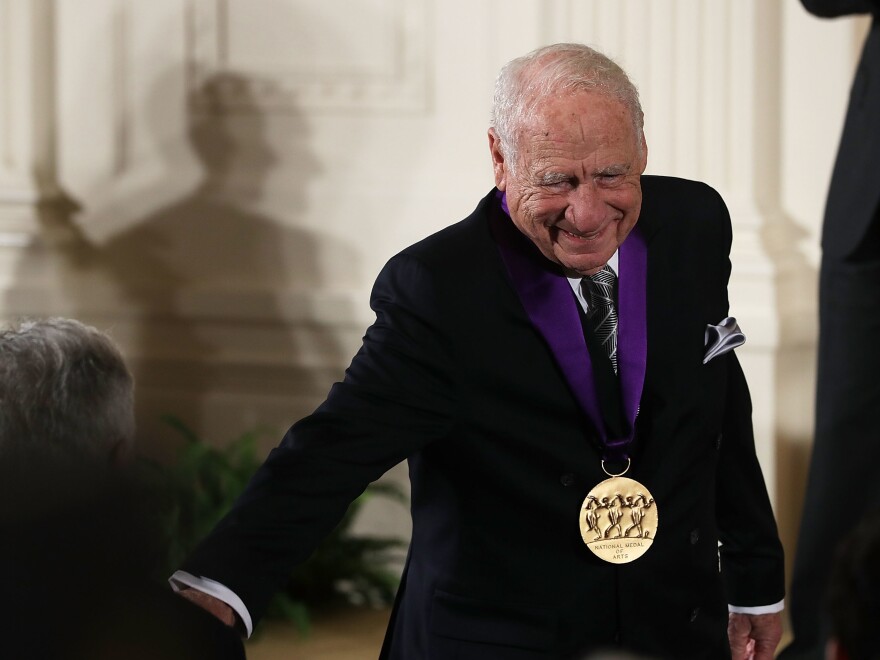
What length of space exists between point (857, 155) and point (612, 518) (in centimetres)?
219

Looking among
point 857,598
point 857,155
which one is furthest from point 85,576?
point 857,155

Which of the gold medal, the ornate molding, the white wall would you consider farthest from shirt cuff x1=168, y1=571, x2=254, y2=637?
the ornate molding

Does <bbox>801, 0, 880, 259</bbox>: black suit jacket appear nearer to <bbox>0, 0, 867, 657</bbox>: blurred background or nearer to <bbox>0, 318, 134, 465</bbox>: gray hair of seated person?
<bbox>0, 0, 867, 657</bbox>: blurred background

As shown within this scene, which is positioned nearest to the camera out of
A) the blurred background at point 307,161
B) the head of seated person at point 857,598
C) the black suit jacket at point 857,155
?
the head of seated person at point 857,598

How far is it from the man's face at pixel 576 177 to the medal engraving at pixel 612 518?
0.37 m

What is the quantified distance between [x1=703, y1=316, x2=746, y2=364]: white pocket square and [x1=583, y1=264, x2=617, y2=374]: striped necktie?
0.20m

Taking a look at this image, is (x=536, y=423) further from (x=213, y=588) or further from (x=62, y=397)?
(x=62, y=397)

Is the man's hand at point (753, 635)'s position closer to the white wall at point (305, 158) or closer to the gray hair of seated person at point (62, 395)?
the gray hair of seated person at point (62, 395)

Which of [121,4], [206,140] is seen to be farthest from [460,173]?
[121,4]

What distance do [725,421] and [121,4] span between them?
4189mm

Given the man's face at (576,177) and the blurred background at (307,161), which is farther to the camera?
the blurred background at (307,161)

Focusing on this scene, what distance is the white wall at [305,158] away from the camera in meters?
5.32

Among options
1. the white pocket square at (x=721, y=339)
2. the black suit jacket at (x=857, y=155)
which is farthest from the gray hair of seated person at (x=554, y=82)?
the black suit jacket at (x=857, y=155)

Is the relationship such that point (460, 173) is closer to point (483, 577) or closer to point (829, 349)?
point (829, 349)
